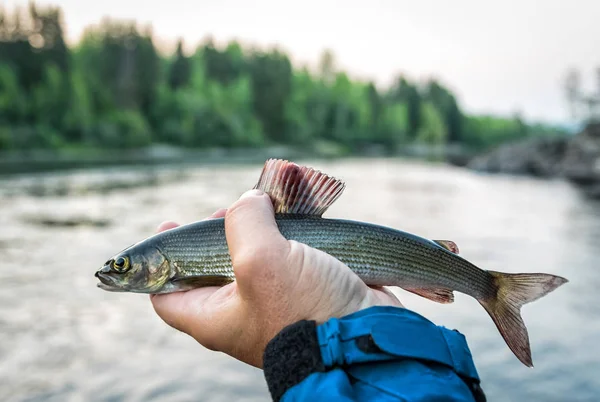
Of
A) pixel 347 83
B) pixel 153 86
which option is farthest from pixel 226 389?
pixel 347 83

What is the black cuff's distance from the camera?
2.01m

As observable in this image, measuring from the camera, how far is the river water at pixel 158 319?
369 inches

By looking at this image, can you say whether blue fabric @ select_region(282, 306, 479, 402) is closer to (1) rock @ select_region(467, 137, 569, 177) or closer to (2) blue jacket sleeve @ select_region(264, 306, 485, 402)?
(2) blue jacket sleeve @ select_region(264, 306, 485, 402)

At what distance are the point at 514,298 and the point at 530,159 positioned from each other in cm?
6416

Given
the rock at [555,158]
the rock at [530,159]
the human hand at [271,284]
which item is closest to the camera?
the human hand at [271,284]

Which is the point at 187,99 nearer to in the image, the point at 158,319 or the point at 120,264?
the point at 158,319

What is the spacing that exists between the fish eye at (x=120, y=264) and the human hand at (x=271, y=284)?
857mm

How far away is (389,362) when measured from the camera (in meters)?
2.03

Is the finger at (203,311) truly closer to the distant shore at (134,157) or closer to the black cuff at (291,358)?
the black cuff at (291,358)

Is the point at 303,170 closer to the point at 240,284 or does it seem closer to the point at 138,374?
the point at 240,284

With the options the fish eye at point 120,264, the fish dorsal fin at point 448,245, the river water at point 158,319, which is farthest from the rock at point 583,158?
the fish eye at point 120,264

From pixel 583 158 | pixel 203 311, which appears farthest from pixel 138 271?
pixel 583 158

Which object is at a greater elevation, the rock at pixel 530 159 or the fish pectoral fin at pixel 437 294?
the fish pectoral fin at pixel 437 294

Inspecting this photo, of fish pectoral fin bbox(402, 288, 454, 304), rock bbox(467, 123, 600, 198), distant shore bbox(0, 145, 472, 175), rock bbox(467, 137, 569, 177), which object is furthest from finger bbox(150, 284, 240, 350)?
rock bbox(467, 137, 569, 177)
